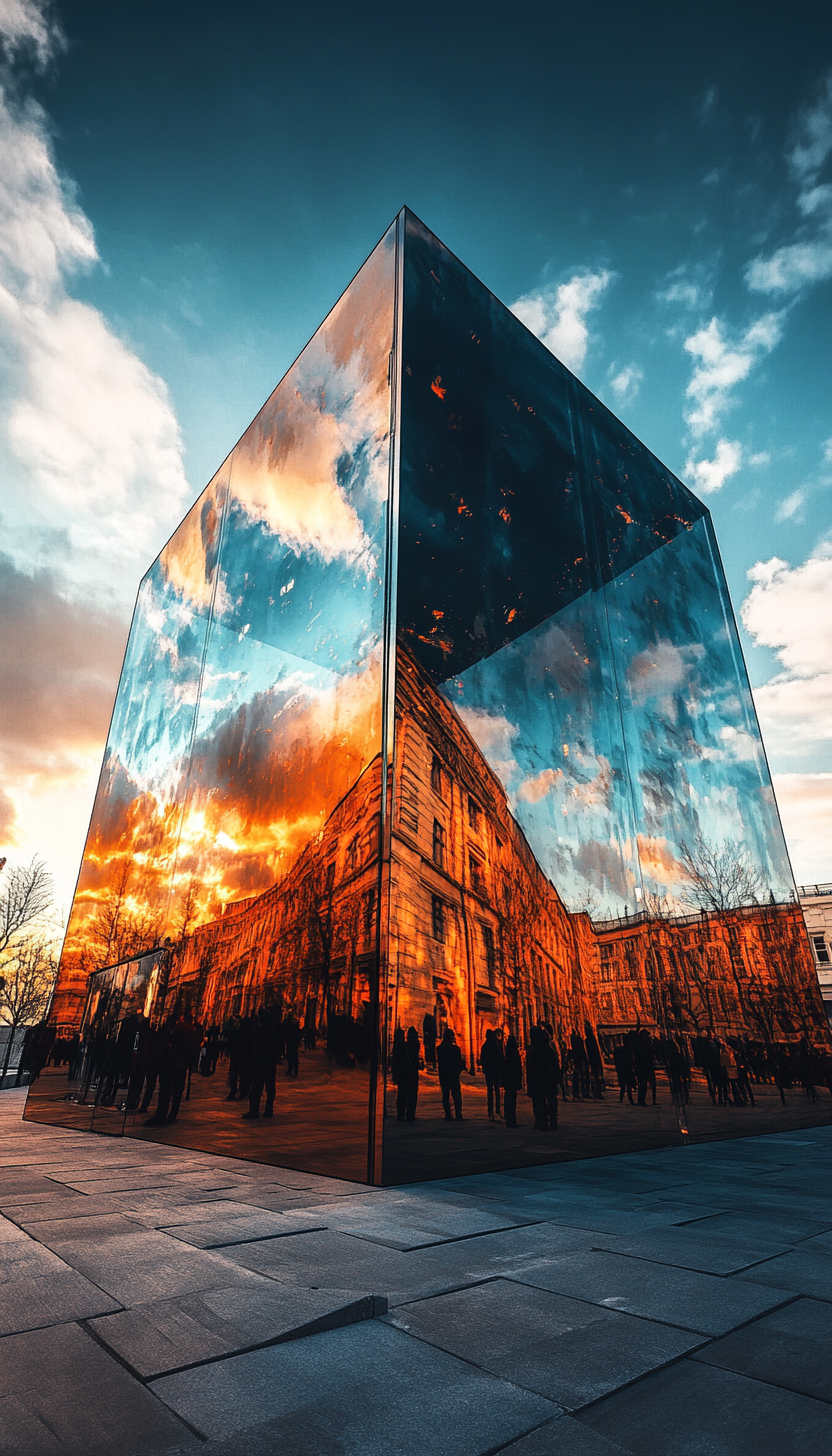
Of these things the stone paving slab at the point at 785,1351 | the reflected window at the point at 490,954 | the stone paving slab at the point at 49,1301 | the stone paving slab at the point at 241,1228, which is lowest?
the stone paving slab at the point at 785,1351

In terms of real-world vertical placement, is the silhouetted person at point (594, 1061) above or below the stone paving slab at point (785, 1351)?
above

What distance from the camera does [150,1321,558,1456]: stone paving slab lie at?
7.70ft

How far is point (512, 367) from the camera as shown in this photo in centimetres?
1420

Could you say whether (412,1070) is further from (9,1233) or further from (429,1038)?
(9,1233)

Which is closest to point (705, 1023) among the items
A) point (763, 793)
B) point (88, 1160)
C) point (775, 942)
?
point (775, 942)

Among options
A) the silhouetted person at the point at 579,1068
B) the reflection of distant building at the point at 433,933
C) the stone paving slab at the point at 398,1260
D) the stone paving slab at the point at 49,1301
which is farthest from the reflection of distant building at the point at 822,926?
the stone paving slab at the point at 49,1301

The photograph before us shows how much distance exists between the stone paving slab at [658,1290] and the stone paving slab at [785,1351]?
4.3 inches

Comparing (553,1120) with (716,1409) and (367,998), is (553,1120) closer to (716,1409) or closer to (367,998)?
(367,998)

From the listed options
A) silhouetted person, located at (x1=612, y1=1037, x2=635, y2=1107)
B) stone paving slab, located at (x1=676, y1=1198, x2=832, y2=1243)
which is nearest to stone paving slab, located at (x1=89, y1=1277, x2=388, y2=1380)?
stone paving slab, located at (x1=676, y1=1198, x2=832, y2=1243)

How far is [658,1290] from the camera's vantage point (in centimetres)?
384

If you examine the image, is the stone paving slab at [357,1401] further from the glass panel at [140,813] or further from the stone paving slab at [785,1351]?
the glass panel at [140,813]

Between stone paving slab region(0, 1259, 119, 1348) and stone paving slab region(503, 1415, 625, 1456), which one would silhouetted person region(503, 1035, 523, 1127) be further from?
stone paving slab region(503, 1415, 625, 1456)

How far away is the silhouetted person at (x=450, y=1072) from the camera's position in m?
7.91

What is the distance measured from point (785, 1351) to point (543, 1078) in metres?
6.52
